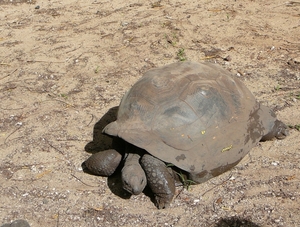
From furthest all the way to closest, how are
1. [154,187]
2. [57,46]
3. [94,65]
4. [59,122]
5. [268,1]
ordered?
[268,1], [57,46], [94,65], [59,122], [154,187]

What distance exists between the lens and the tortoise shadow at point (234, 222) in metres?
3.25

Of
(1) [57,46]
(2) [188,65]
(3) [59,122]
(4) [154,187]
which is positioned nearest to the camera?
(4) [154,187]

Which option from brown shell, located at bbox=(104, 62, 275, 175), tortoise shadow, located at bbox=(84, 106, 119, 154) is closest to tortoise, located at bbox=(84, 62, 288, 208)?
brown shell, located at bbox=(104, 62, 275, 175)

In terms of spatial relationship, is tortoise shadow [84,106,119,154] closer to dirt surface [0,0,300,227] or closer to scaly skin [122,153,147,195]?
dirt surface [0,0,300,227]

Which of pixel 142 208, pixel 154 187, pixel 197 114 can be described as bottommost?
pixel 142 208

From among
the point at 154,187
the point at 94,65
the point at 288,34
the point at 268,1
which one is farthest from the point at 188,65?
the point at 268,1

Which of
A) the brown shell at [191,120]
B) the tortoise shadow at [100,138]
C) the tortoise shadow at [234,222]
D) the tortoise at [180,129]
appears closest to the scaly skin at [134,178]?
the tortoise at [180,129]

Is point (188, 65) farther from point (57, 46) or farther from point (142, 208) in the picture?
point (57, 46)

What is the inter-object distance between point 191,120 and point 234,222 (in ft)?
2.90

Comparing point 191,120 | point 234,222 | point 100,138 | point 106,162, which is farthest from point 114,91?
point 234,222

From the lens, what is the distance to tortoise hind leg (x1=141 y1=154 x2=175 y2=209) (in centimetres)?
338

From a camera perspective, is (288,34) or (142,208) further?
(288,34)

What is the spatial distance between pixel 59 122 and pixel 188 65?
164cm

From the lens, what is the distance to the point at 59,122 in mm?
4664
